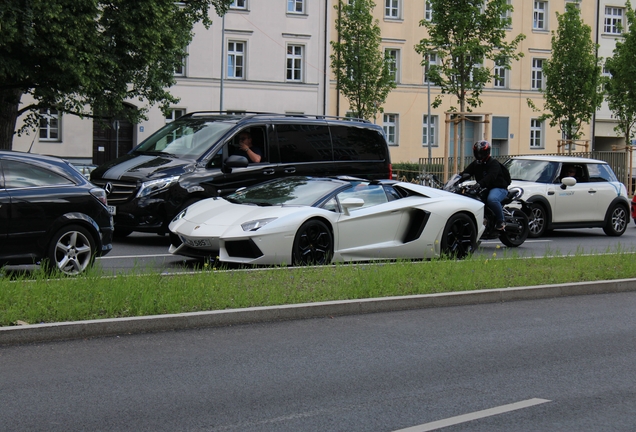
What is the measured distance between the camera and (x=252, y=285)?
10.0m

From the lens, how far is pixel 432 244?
1388 centimetres

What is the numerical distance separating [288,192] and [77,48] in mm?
15470

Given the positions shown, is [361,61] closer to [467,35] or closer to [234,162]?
[467,35]

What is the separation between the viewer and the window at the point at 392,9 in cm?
5441

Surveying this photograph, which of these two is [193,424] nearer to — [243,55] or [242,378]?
[242,378]

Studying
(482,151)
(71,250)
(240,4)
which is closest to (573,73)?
(240,4)

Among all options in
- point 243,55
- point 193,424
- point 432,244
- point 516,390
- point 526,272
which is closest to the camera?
point 193,424

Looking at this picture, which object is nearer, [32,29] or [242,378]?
[242,378]

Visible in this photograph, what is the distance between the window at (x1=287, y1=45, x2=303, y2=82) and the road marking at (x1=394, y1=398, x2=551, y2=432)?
44.7 metres

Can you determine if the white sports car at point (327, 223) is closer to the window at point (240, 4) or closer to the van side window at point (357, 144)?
the van side window at point (357, 144)

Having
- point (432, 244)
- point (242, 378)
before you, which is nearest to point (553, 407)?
point (242, 378)

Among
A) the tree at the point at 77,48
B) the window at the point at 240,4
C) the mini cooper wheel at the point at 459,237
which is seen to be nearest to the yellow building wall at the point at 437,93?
the window at the point at 240,4

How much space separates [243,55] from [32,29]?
24475 millimetres

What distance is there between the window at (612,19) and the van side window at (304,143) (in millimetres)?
48914
